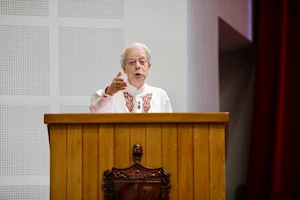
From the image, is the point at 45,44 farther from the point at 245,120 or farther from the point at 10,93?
the point at 245,120

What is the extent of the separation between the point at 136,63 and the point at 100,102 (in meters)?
0.31

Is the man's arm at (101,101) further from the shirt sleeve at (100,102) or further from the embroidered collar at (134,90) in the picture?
the embroidered collar at (134,90)

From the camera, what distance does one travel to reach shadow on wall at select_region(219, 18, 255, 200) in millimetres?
5410

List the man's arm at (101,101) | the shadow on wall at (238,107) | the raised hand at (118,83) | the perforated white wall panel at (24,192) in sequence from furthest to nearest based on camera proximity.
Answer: the shadow on wall at (238,107) → the perforated white wall panel at (24,192) → the man's arm at (101,101) → the raised hand at (118,83)

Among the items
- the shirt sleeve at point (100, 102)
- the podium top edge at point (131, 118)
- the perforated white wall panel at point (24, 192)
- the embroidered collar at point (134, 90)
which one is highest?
the embroidered collar at point (134, 90)

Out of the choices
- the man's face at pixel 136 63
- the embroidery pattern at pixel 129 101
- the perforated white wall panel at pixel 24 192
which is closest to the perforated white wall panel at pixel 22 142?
the perforated white wall panel at pixel 24 192

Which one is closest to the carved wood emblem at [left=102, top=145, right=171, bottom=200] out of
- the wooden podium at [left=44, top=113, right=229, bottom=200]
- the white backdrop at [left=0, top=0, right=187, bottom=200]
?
the wooden podium at [left=44, top=113, right=229, bottom=200]

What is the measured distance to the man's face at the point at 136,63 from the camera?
2.75 metres

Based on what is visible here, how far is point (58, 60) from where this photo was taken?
12.6ft

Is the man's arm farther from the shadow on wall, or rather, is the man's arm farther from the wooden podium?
the shadow on wall

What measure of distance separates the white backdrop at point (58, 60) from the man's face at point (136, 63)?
1.11 m

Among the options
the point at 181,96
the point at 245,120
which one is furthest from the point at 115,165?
the point at 245,120

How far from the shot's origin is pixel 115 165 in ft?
6.86

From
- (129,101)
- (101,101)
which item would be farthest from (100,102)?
(129,101)
